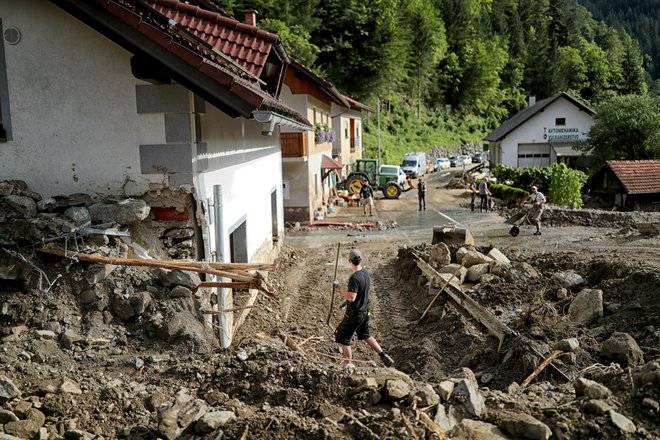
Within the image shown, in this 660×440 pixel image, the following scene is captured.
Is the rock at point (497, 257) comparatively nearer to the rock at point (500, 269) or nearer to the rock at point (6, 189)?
the rock at point (500, 269)

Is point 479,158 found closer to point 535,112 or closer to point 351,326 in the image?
point 535,112

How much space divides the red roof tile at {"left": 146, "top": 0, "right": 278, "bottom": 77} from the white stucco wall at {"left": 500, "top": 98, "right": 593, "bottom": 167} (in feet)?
137

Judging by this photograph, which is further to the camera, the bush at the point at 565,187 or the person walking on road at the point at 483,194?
the bush at the point at 565,187

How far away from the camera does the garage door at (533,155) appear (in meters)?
48.2

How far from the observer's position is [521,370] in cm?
809

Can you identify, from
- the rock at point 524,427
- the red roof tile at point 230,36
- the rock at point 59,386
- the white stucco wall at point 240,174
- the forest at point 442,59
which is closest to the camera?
the rock at point 524,427

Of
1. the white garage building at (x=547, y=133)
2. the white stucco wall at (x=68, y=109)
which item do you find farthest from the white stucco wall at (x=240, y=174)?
the white garage building at (x=547, y=133)

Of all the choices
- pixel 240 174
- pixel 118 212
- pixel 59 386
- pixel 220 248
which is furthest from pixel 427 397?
pixel 240 174

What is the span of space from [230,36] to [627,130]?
35477mm

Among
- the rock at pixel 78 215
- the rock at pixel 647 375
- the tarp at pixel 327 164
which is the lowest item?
the rock at pixel 647 375

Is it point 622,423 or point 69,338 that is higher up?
point 69,338

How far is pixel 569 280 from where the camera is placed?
12523 mm

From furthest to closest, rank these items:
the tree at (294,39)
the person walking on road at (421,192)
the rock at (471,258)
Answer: the tree at (294,39) → the person walking on road at (421,192) → the rock at (471,258)

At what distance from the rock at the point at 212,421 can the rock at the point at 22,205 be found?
393cm
